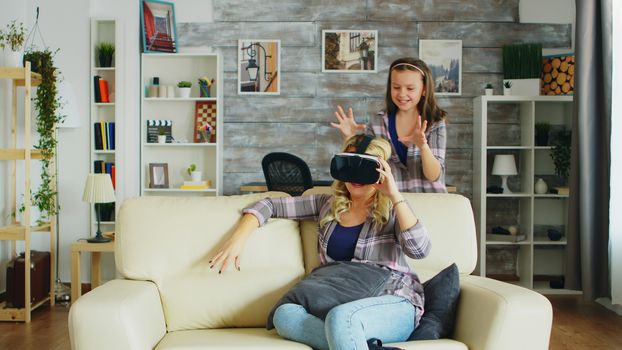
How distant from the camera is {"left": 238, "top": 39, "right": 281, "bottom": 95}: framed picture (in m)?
5.56

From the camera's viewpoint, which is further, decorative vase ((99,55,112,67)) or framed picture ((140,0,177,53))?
framed picture ((140,0,177,53))

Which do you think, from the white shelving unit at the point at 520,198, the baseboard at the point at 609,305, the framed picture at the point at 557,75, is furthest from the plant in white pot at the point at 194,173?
the baseboard at the point at 609,305

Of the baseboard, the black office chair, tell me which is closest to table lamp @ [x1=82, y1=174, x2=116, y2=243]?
the black office chair

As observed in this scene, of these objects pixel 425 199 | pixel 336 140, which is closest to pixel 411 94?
pixel 425 199

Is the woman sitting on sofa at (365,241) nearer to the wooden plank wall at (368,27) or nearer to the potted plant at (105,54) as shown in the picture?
the wooden plank wall at (368,27)

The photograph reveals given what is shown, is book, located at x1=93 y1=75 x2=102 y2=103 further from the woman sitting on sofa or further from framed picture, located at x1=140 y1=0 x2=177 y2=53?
the woman sitting on sofa

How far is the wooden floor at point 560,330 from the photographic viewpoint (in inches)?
148

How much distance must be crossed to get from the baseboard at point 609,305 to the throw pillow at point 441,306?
264 cm

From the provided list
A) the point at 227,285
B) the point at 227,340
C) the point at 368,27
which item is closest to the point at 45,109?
the point at 368,27

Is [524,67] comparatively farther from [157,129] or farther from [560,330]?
[157,129]

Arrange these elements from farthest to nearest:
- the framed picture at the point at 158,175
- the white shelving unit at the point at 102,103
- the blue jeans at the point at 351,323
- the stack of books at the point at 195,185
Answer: the framed picture at the point at 158,175, the stack of books at the point at 195,185, the white shelving unit at the point at 102,103, the blue jeans at the point at 351,323

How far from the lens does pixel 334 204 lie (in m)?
2.52

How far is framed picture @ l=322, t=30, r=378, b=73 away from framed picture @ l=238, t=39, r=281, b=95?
39cm

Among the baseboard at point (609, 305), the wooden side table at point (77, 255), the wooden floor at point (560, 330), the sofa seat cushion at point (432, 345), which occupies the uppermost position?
the sofa seat cushion at point (432, 345)
